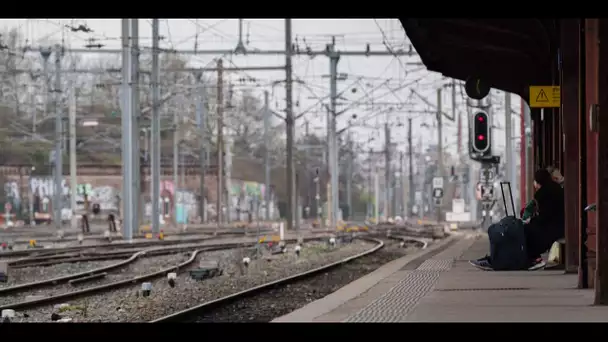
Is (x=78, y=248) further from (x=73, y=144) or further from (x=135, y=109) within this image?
(x=73, y=144)

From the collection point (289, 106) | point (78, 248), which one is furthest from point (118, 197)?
point (78, 248)

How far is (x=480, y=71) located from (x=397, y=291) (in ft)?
26.5

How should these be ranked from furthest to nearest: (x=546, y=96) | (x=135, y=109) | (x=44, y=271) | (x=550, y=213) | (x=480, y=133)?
(x=135, y=109)
(x=480, y=133)
(x=44, y=271)
(x=546, y=96)
(x=550, y=213)

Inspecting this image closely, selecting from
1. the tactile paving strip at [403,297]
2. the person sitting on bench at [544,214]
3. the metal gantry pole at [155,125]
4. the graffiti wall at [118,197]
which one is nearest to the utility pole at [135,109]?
the metal gantry pole at [155,125]

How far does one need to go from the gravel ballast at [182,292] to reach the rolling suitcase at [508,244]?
13.7 feet

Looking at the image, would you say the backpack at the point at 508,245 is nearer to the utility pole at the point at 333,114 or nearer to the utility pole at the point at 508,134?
the utility pole at the point at 508,134

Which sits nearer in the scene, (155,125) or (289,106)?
(155,125)

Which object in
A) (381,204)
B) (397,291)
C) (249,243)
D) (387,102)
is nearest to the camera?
(397,291)

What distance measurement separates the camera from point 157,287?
62.5ft

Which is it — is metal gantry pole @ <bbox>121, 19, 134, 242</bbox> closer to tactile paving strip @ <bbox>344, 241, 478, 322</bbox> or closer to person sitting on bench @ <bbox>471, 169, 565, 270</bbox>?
tactile paving strip @ <bbox>344, 241, 478, 322</bbox>

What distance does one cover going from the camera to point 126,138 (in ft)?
121

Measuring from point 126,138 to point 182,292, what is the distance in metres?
19.8
